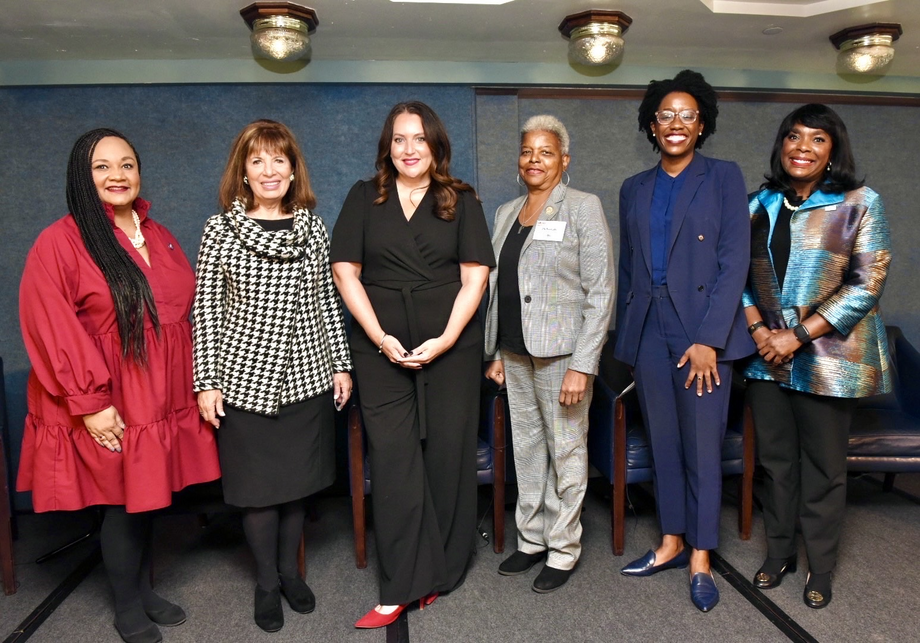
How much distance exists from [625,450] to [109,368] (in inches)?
78.5

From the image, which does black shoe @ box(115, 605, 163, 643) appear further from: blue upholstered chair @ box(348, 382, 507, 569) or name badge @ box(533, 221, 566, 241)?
name badge @ box(533, 221, 566, 241)

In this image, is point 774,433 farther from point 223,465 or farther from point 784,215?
point 223,465

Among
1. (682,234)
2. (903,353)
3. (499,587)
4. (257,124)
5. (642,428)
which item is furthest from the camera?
(903,353)

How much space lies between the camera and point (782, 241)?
234 cm

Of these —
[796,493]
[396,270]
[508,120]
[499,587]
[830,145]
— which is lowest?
[499,587]

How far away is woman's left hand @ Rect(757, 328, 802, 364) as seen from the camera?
7.48 ft

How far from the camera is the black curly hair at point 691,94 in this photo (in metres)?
2.32

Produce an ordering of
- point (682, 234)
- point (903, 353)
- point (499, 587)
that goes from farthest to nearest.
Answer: point (903, 353) < point (499, 587) < point (682, 234)

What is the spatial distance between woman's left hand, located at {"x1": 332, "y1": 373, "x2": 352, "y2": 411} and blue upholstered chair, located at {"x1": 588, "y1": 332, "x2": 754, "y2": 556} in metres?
1.12

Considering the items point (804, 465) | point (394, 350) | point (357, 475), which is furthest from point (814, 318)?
point (357, 475)

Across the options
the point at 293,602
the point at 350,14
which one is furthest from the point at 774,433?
the point at 350,14

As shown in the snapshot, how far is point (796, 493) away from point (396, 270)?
5.59ft

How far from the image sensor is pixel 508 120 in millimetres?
3406

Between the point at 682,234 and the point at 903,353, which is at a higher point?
the point at 682,234
